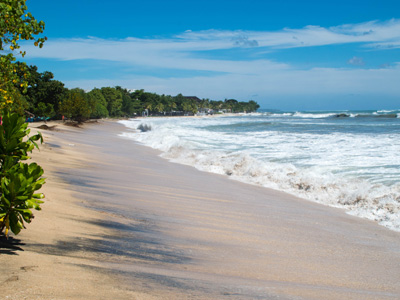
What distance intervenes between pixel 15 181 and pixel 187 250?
252 centimetres

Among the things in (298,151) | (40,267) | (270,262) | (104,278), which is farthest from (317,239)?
(298,151)

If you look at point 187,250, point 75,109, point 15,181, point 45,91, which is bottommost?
point 187,250

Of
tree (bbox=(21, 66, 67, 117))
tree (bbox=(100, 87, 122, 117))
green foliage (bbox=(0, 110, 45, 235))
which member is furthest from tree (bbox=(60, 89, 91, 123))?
green foliage (bbox=(0, 110, 45, 235))

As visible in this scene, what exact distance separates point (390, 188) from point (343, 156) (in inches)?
280

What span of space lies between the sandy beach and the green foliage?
466mm

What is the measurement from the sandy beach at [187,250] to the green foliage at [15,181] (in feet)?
1.53

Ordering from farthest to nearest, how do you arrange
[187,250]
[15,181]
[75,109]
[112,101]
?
[112,101], [75,109], [187,250], [15,181]

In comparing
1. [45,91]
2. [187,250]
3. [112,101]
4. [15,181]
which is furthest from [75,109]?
[15,181]

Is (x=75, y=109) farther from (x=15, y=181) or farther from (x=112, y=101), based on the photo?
(x=15, y=181)

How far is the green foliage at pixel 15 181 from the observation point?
3424 mm

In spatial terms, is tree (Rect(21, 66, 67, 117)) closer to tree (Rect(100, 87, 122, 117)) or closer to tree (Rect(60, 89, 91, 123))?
tree (Rect(60, 89, 91, 123))

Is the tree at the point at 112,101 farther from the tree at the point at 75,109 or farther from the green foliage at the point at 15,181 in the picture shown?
the green foliage at the point at 15,181

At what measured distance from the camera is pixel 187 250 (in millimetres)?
5164

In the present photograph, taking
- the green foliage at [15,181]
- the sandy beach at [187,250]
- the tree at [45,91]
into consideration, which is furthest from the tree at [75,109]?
the green foliage at [15,181]
